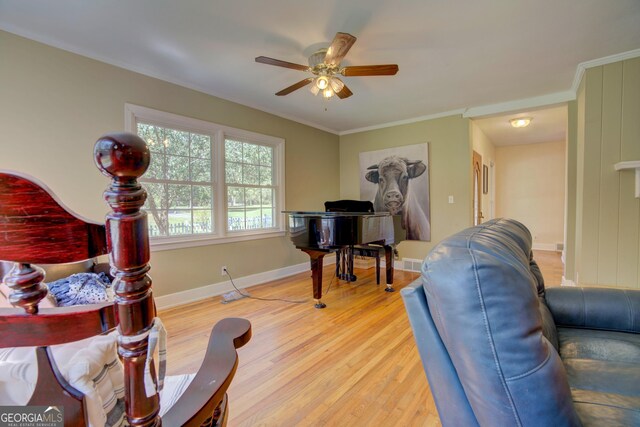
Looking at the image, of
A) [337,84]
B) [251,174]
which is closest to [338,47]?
[337,84]

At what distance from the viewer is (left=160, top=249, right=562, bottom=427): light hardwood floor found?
1538 mm

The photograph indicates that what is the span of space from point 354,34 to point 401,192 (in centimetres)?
288

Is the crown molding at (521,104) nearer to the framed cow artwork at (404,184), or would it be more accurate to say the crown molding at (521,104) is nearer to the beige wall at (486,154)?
the beige wall at (486,154)

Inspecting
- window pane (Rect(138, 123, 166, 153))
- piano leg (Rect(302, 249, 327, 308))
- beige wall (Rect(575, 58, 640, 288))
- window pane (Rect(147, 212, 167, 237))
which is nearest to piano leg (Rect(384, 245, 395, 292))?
piano leg (Rect(302, 249, 327, 308))

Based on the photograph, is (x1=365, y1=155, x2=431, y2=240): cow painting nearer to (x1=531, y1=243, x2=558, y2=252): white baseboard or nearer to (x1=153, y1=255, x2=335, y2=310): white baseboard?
(x1=153, y1=255, x2=335, y2=310): white baseboard

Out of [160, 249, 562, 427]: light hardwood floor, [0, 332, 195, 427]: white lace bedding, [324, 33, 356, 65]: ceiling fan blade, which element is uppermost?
[324, 33, 356, 65]: ceiling fan blade

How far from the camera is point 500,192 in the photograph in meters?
6.97

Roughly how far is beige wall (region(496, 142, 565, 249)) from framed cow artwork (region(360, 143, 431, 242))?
3553mm

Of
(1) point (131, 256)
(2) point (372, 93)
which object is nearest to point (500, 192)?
(2) point (372, 93)

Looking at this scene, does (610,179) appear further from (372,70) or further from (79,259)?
(79,259)

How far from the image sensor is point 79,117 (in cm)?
256

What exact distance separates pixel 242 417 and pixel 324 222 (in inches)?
69.0

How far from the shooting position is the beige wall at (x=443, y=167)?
4254 millimetres

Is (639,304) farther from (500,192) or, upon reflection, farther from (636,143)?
(500,192)
